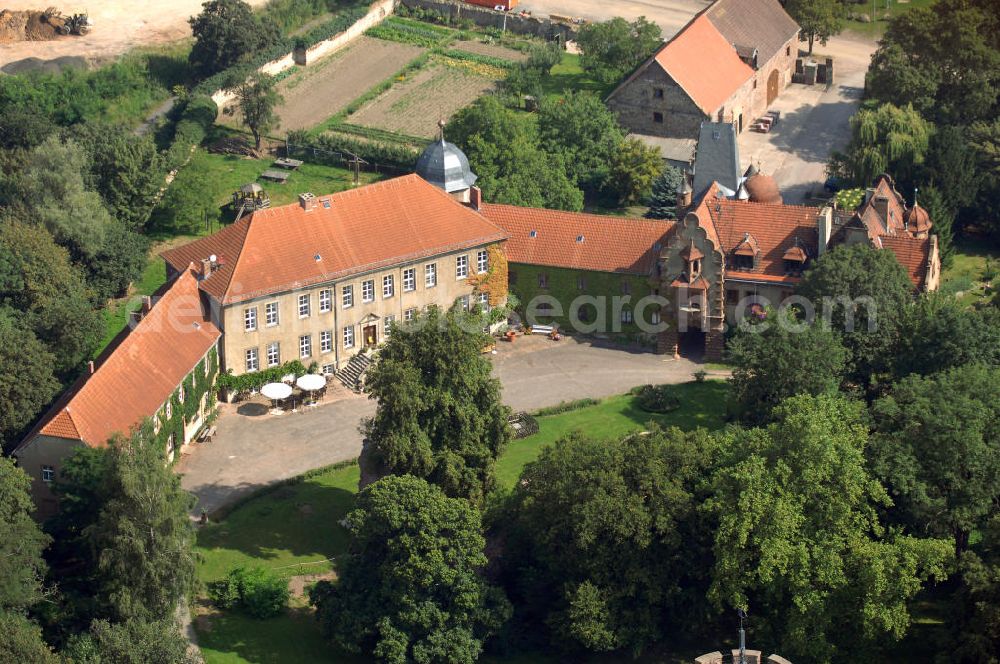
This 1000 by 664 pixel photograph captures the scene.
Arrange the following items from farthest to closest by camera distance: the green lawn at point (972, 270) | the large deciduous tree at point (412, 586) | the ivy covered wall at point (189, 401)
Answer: the green lawn at point (972, 270)
the ivy covered wall at point (189, 401)
the large deciduous tree at point (412, 586)

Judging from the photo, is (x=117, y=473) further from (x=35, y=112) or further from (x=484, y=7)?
(x=484, y=7)

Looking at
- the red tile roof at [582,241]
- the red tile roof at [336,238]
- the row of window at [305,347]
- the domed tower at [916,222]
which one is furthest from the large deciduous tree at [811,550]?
the red tile roof at [336,238]

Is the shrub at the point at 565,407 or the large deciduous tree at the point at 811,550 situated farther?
the shrub at the point at 565,407

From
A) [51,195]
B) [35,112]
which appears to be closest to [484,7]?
[35,112]

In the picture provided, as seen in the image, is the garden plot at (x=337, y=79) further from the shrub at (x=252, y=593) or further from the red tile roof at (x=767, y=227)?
the shrub at (x=252, y=593)

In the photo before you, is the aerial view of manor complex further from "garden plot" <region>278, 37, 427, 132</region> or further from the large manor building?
"garden plot" <region>278, 37, 427, 132</region>

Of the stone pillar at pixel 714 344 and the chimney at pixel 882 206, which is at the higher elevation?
the chimney at pixel 882 206
